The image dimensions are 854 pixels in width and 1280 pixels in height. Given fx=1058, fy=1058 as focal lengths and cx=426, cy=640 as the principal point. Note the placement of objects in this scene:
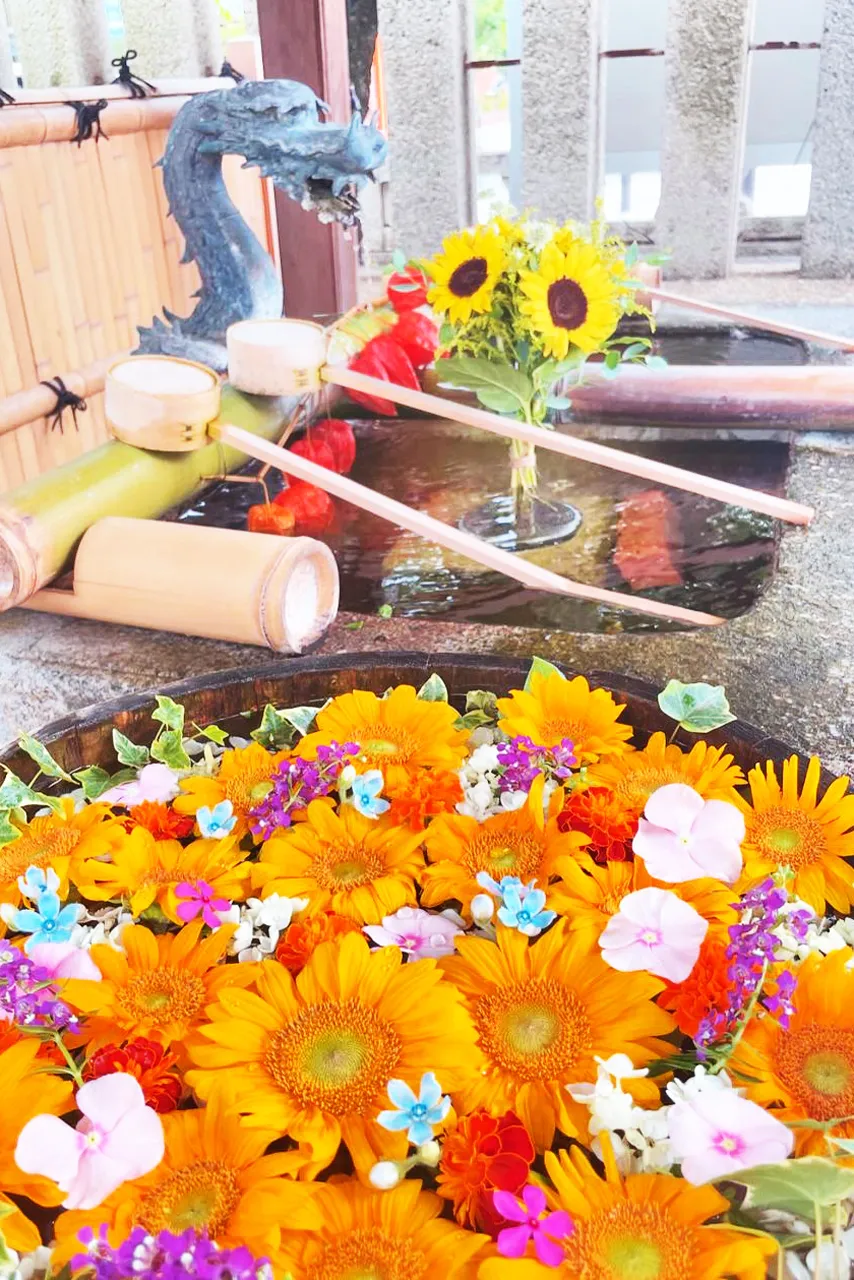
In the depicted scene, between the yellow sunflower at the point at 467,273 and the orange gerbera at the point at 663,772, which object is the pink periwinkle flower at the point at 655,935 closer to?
the orange gerbera at the point at 663,772

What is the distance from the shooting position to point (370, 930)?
0.57m

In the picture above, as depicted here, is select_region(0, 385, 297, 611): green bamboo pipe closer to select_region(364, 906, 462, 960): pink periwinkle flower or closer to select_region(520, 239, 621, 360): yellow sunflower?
select_region(520, 239, 621, 360): yellow sunflower

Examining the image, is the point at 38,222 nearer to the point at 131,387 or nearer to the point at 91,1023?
the point at 131,387

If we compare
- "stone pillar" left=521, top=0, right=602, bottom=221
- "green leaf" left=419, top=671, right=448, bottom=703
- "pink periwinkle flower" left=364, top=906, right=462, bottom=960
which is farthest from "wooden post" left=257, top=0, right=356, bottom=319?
"pink periwinkle flower" left=364, top=906, right=462, bottom=960

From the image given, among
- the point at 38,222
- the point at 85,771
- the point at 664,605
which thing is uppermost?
the point at 38,222

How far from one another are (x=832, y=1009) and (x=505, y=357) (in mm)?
1406

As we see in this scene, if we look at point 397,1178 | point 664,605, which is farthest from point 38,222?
point 397,1178

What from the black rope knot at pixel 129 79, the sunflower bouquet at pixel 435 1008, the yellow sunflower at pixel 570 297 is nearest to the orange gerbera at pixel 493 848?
the sunflower bouquet at pixel 435 1008

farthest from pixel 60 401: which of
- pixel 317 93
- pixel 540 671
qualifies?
pixel 540 671

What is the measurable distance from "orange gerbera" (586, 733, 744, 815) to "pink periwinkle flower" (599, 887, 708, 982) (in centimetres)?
12

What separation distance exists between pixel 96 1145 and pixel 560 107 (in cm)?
363

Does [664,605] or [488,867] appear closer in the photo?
[488,867]

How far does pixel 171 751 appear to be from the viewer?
2.46 ft

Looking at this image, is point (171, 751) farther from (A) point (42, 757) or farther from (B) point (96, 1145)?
(B) point (96, 1145)
